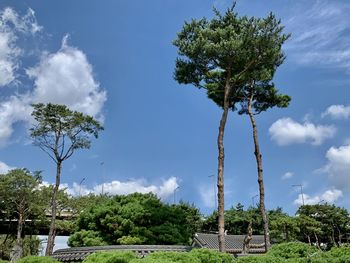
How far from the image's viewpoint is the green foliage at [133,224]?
10.9 meters

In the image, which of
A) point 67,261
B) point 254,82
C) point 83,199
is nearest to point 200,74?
point 254,82

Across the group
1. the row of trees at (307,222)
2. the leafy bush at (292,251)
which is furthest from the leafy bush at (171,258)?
the row of trees at (307,222)

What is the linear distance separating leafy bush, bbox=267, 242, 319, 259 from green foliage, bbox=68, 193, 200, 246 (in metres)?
4.74

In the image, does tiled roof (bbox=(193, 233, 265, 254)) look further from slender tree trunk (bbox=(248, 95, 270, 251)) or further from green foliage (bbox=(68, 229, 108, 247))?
green foliage (bbox=(68, 229, 108, 247))

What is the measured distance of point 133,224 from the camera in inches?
431

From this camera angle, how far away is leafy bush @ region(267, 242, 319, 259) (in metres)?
6.47

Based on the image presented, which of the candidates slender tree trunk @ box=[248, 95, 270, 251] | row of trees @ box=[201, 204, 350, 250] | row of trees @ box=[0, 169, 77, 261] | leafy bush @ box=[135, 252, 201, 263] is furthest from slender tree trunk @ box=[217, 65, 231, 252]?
row of trees @ box=[201, 204, 350, 250]

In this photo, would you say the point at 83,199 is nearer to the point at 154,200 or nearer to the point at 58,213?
the point at 58,213

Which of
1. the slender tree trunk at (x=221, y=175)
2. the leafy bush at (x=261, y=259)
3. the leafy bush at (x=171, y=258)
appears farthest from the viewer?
the slender tree trunk at (x=221, y=175)

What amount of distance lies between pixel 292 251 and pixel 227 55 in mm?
9599

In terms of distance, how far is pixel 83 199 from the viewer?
3591cm

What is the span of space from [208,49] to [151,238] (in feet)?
23.5

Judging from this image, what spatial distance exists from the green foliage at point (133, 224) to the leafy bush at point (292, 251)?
15.5ft

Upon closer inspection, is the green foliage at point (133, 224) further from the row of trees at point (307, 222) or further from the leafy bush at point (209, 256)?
the row of trees at point (307, 222)
